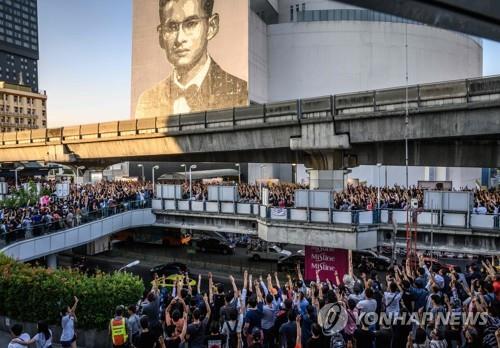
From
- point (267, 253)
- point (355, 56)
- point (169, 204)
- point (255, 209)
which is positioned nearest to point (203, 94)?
point (355, 56)

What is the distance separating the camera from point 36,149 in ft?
139

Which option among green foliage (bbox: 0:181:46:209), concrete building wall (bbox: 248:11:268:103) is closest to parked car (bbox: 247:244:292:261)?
green foliage (bbox: 0:181:46:209)

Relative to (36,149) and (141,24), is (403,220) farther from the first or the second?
(141,24)

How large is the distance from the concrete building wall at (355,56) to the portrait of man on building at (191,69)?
8418mm

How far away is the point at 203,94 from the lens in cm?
5828

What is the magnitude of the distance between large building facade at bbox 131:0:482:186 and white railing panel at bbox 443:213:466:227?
35.0 m

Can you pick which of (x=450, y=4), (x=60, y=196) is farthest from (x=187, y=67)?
(x=450, y=4)

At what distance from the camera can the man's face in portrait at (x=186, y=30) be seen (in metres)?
58.3

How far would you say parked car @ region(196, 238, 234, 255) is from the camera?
104ft

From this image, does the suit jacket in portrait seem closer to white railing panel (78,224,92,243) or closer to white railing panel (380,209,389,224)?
white railing panel (78,224,92,243)

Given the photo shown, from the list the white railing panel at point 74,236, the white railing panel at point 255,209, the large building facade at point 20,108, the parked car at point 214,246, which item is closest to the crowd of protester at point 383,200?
the white railing panel at point 255,209

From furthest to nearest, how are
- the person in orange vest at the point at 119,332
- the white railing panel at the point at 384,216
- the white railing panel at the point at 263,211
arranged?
the white railing panel at the point at 263,211
the white railing panel at the point at 384,216
the person in orange vest at the point at 119,332

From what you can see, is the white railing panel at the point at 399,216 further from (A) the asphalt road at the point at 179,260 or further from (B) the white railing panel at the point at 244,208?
(A) the asphalt road at the point at 179,260

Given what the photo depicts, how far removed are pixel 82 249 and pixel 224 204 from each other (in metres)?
13.2
